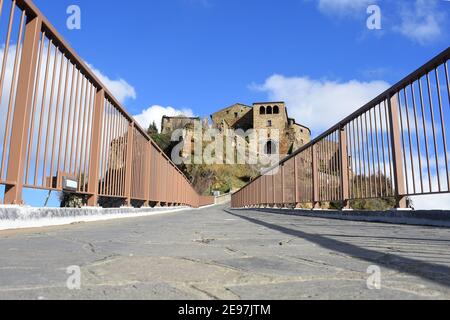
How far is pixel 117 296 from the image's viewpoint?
1.30 m

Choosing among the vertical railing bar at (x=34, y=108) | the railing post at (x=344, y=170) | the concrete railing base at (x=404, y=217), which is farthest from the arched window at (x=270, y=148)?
the vertical railing bar at (x=34, y=108)

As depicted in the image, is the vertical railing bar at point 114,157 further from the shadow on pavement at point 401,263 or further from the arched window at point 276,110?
the arched window at point 276,110

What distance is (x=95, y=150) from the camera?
19.4 ft

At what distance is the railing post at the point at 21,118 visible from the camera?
11.5 feet

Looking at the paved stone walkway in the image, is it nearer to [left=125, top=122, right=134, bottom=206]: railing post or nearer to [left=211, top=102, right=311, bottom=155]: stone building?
[left=125, top=122, right=134, bottom=206]: railing post

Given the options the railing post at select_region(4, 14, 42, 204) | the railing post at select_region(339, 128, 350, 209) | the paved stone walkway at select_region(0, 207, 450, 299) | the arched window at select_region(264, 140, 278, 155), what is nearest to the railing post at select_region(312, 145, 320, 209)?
the railing post at select_region(339, 128, 350, 209)

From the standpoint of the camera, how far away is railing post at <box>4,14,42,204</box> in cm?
352

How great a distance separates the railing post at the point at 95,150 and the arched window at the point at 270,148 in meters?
77.8

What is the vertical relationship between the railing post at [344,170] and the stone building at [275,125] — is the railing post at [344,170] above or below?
below

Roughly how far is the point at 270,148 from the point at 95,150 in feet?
263

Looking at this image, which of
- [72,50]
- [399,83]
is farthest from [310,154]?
[72,50]

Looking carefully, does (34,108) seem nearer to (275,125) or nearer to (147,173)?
(147,173)

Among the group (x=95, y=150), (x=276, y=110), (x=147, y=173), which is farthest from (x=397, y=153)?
(x=276, y=110)
